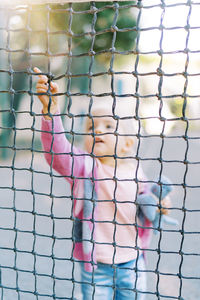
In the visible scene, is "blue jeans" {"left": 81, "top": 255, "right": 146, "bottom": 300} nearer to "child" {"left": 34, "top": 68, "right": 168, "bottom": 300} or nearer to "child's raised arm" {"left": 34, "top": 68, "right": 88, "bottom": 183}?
"child" {"left": 34, "top": 68, "right": 168, "bottom": 300}

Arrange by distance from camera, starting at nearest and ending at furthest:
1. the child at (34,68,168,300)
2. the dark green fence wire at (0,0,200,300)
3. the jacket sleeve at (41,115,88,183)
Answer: the dark green fence wire at (0,0,200,300), the jacket sleeve at (41,115,88,183), the child at (34,68,168,300)

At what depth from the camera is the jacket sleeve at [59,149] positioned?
0.98 metres

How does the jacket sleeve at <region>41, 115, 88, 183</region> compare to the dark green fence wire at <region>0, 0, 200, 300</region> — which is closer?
the dark green fence wire at <region>0, 0, 200, 300</region>

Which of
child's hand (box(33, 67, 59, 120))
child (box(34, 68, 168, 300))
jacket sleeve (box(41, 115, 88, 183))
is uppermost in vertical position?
child's hand (box(33, 67, 59, 120))

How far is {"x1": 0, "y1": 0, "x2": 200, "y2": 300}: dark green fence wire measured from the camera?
2.87 ft

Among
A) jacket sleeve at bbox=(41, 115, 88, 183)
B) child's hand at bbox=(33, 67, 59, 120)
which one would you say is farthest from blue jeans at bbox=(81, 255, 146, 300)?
child's hand at bbox=(33, 67, 59, 120)

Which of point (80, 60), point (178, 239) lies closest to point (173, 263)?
point (178, 239)

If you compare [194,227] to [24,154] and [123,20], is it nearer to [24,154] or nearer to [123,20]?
[123,20]

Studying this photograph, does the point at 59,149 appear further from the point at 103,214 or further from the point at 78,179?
the point at 103,214

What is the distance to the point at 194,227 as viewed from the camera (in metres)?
2.25

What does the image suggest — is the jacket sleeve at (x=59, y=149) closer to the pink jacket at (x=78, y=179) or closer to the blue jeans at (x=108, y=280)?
the pink jacket at (x=78, y=179)

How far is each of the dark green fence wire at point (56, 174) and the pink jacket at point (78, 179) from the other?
1.4 inches

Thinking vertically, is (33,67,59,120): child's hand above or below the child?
above

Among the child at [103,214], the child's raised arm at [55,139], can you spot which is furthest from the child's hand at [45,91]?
the child at [103,214]
